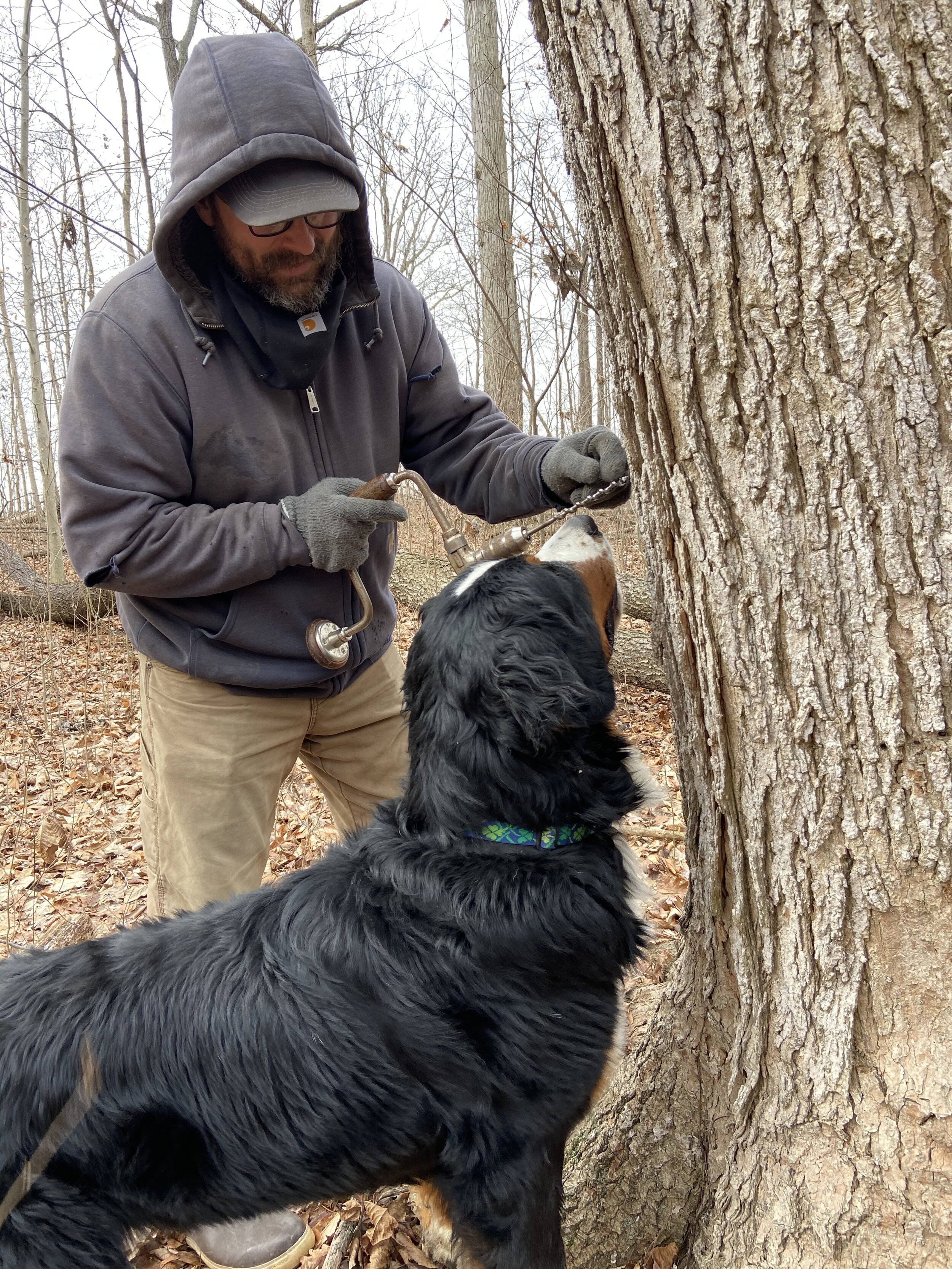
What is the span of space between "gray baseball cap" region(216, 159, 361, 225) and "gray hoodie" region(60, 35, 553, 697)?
0.07 meters

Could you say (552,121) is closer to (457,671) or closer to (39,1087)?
(457,671)

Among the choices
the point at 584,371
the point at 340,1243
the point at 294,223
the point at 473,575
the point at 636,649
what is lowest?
the point at 340,1243

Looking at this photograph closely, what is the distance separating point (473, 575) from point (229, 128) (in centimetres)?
167

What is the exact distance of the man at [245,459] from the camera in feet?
9.05

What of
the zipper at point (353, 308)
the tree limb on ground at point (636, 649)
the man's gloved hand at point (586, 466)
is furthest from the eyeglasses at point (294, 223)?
the tree limb on ground at point (636, 649)

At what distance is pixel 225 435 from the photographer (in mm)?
2930

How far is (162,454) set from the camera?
9.29ft

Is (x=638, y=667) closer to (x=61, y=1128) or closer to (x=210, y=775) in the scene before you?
(x=210, y=775)

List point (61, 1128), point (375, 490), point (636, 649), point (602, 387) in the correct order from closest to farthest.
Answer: point (61, 1128), point (375, 490), point (636, 649), point (602, 387)

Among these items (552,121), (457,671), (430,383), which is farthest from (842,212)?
(552,121)

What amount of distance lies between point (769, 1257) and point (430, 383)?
2.97m

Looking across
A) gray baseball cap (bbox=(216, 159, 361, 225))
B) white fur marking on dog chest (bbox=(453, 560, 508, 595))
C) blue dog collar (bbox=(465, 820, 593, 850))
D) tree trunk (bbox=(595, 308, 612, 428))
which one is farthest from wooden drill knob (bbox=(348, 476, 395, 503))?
tree trunk (bbox=(595, 308, 612, 428))

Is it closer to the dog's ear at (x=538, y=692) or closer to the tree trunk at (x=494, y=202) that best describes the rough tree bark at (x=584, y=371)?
the tree trunk at (x=494, y=202)

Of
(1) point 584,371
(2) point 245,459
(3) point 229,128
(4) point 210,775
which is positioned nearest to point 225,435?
(2) point 245,459
